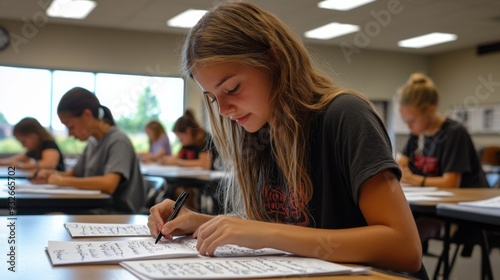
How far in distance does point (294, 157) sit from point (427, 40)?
795 cm

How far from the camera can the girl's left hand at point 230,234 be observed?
2.94 feet

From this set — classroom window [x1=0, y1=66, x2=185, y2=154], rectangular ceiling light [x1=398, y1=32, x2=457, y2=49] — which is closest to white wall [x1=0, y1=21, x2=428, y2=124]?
classroom window [x1=0, y1=66, x2=185, y2=154]

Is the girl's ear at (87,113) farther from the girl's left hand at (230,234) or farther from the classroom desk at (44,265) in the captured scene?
the girl's left hand at (230,234)

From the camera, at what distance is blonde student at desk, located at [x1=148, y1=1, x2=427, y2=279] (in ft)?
3.02

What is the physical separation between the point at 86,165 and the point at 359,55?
7.33m

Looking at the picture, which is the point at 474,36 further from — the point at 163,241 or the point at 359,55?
the point at 163,241

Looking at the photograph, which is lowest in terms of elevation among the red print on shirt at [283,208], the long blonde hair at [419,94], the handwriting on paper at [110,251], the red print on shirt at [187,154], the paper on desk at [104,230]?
the red print on shirt at [187,154]

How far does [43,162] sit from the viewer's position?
3.74m

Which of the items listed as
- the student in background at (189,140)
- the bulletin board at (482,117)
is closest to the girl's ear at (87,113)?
the student in background at (189,140)

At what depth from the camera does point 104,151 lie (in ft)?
9.19

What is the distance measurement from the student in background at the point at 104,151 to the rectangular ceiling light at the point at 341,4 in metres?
3.94

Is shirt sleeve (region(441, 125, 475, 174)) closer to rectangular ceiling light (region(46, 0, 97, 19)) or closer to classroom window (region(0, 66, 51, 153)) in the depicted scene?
rectangular ceiling light (region(46, 0, 97, 19))

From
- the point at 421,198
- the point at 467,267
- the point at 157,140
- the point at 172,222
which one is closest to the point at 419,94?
the point at 421,198

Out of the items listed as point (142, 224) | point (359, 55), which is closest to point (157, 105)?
point (359, 55)
